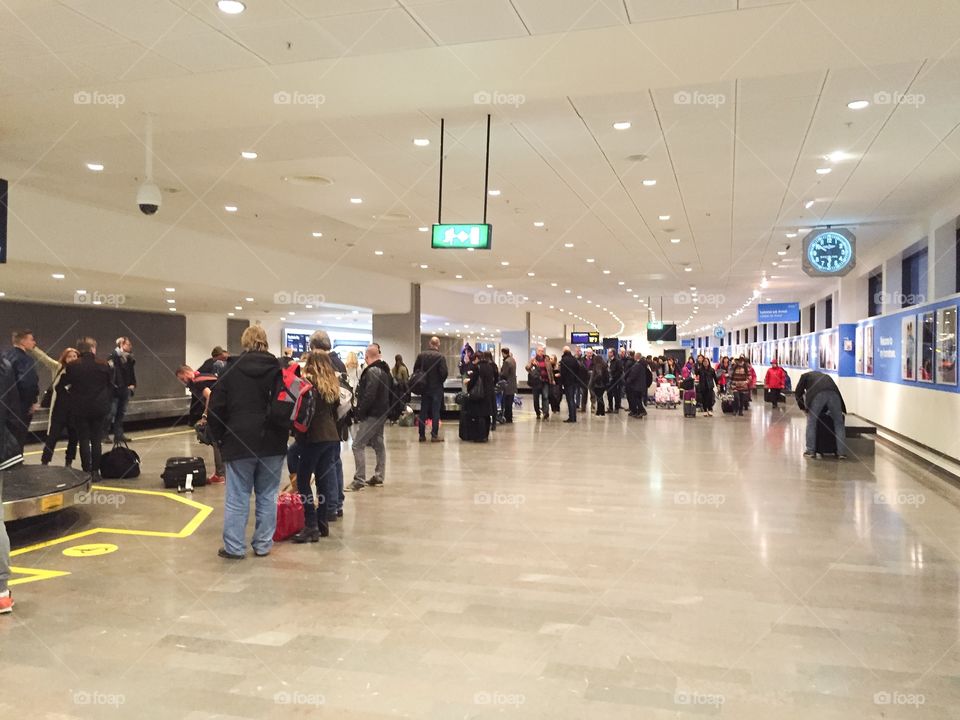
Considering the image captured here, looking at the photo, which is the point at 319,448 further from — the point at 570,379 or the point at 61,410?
the point at 570,379

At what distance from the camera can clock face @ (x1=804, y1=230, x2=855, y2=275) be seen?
45.9ft

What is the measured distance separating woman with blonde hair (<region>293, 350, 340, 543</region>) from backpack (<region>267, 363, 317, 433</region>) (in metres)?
0.22

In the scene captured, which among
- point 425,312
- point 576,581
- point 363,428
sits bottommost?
point 576,581

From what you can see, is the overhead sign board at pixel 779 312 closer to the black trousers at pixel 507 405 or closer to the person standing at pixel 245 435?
the black trousers at pixel 507 405

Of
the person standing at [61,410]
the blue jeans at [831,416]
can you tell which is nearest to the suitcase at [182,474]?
the person standing at [61,410]

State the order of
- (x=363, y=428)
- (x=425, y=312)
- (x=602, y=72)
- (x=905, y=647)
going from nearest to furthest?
(x=905, y=647) < (x=602, y=72) < (x=363, y=428) < (x=425, y=312)

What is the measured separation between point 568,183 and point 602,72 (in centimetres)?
466

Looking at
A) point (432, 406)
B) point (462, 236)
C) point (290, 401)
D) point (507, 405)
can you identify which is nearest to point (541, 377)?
point (507, 405)

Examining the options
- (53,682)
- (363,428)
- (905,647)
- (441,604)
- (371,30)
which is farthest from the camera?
(363,428)

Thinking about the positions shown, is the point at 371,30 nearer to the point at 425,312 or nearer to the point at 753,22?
the point at 753,22

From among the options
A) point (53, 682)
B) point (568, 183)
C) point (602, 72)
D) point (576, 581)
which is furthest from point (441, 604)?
point (568, 183)

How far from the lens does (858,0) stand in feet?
16.2

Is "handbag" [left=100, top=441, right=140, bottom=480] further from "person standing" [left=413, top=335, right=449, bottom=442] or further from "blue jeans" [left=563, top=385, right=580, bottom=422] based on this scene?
"blue jeans" [left=563, top=385, right=580, bottom=422]

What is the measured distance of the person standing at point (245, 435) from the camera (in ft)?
19.0
